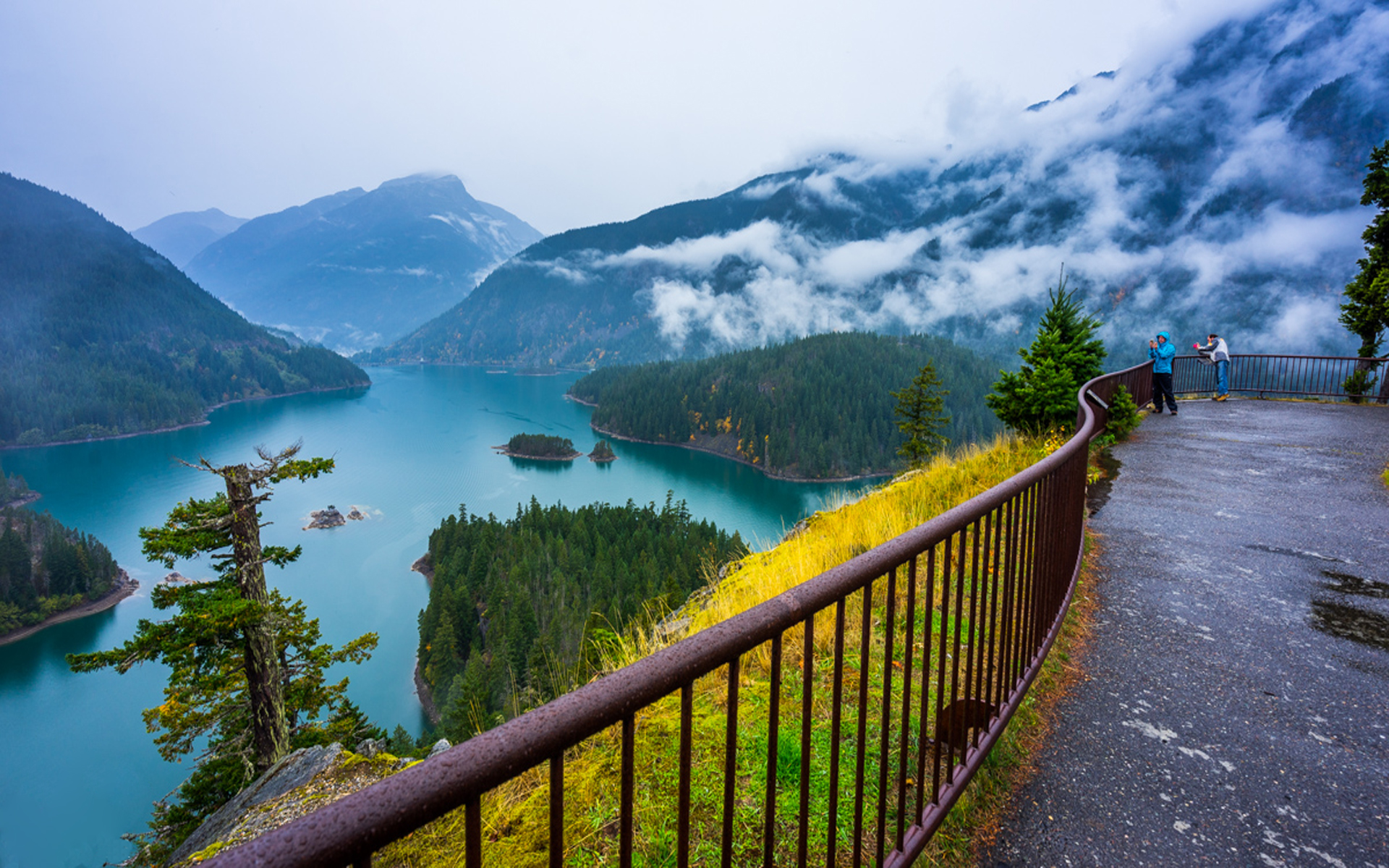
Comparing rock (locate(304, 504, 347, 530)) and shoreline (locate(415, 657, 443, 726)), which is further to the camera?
rock (locate(304, 504, 347, 530))

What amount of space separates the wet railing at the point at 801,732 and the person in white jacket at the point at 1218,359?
53.0 feet

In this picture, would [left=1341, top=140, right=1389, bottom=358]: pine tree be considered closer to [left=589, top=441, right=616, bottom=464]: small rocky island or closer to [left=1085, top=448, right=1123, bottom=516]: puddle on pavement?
[left=1085, top=448, right=1123, bottom=516]: puddle on pavement

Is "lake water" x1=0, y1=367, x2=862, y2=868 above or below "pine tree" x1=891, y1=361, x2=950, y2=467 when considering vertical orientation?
below

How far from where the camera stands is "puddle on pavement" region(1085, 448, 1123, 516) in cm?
778

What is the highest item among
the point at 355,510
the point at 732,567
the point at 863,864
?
the point at 863,864

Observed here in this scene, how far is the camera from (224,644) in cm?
1681

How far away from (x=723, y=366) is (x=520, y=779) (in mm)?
164339

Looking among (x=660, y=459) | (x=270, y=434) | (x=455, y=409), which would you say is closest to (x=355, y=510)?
(x=660, y=459)

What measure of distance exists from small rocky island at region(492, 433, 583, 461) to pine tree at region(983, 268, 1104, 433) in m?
113

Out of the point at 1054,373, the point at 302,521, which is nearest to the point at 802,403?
the point at 302,521

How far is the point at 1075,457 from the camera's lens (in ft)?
14.7

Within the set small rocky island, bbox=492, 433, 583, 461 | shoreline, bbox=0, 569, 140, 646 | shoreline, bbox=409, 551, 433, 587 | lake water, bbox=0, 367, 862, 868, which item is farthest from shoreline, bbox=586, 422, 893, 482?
→ shoreline, bbox=0, 569, 140, 646

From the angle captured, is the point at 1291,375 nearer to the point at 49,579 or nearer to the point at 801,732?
the point at 801,732

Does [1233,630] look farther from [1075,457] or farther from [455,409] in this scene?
[455,409]
